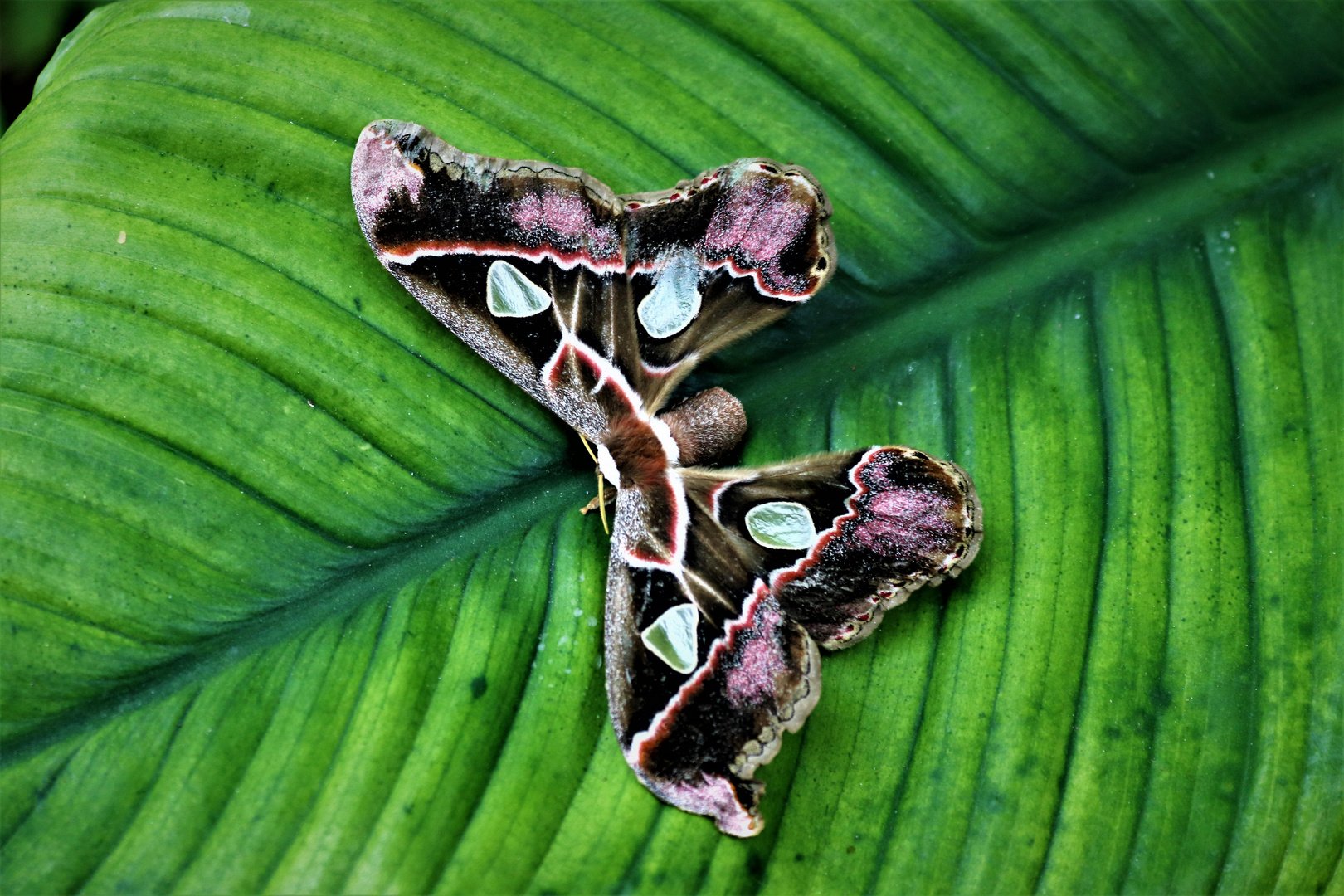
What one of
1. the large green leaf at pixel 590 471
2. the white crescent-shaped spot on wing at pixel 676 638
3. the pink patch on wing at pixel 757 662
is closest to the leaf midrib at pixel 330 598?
the large green leaf at pixel 590 471

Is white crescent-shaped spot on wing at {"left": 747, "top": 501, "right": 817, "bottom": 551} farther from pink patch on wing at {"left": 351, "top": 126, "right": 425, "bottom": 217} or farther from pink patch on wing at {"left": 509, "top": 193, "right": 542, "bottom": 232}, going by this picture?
pink patch on wing at {"left": 351, "top": 126, "right": 425, "bottom": 217}

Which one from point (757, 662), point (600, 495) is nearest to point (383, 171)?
point (600, 495)

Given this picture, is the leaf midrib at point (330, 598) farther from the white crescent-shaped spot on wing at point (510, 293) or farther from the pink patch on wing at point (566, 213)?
the pink patch on wing at point (566, 213)

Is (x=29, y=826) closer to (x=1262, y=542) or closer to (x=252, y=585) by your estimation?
(x=252, y=585)

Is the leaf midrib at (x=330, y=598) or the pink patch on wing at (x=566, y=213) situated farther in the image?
the pink patch on wing at (x=566, y=213)

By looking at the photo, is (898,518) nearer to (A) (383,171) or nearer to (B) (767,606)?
(B) (767,606)

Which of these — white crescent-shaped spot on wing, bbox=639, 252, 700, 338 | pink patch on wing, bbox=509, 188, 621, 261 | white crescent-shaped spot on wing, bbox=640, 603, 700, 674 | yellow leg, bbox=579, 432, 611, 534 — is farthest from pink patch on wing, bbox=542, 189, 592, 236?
white crescent-shaped spot on wing, bbox=640, 603, 700, 674
